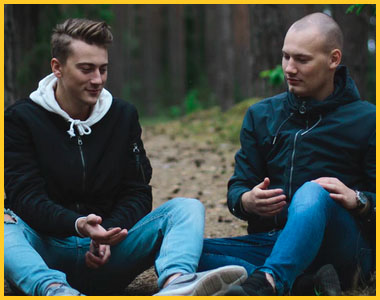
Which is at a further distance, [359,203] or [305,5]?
[305,5]

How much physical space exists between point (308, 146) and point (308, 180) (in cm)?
18

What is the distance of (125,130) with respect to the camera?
3602 mm

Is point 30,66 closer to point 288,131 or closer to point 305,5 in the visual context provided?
point 305,5

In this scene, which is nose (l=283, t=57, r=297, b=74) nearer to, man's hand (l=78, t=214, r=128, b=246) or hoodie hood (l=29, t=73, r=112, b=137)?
hoodie hood (l=29, t=73, r=112, b=137)

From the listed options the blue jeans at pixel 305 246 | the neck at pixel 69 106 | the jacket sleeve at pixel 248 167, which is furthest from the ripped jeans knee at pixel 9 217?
the jacket sleeve at pixel 248 167

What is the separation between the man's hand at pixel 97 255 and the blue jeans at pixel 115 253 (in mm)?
97

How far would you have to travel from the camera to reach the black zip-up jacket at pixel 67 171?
131 inches

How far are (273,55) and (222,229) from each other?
556 centimetres

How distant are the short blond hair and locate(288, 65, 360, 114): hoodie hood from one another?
1059 millimetres

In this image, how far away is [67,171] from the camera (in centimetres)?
341

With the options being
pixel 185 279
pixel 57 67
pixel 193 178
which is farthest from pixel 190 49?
pixel 185 279

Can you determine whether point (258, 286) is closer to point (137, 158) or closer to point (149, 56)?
point (137, 158)

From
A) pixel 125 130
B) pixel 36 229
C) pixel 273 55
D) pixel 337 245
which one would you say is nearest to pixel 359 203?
pixel 337 245

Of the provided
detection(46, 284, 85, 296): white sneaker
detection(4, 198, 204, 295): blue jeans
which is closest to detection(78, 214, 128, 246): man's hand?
detection(4, 198, 204, 295): blue jeans
